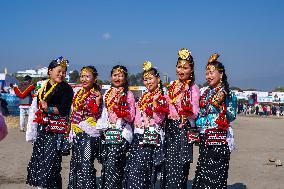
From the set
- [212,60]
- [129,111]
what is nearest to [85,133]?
[129,111]

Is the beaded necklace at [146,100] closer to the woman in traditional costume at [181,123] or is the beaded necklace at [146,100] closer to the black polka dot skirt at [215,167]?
the woman in traditional costume at [181,123]

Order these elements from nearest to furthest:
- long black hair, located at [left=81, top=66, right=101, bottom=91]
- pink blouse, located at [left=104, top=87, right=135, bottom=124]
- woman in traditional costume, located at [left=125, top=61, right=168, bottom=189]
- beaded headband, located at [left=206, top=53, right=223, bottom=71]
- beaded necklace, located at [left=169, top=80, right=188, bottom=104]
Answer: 1. beaded headband, located at [left=206, top=53, right=223, bottom=71]
2. beaded necklace, located at [left=169, top=80, right=188, bottom=104]
3. woman in traditional costume, located at [left=125, top=61, right=168, bottom=189]
4. pink blouse, located at [left=104, top=87, right=135, bottom=124]
5. long black hair, located at [left=81, top=66, right=101, bottom=91]

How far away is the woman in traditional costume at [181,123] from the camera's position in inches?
228

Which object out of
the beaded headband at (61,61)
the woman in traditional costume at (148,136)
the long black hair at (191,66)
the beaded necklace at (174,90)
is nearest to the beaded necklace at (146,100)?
the woman in traditional costume at (148,136)

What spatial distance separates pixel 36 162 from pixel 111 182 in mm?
1159

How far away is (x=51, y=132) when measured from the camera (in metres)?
6.23

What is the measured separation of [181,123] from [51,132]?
1910mm

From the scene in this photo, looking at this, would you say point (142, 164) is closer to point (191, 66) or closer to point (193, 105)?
point (193, 105)

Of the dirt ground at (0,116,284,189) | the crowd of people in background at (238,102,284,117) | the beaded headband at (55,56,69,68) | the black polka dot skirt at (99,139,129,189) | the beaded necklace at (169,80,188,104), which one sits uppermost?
the beaded headband at (55,56,69,68)

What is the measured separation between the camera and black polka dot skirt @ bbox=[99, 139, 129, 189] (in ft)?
19.9

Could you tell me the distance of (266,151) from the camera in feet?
42.1

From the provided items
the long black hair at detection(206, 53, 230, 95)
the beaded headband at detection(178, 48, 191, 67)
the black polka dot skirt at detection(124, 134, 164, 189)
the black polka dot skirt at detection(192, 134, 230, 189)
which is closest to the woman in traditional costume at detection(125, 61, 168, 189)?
the black polka dot skirt at detection(124, 134, 164, 189)

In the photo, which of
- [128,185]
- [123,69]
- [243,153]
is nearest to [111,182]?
[128,185]

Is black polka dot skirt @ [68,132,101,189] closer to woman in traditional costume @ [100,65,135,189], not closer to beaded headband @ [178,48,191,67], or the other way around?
woman in traditional costume @ [100,65,135,189]
